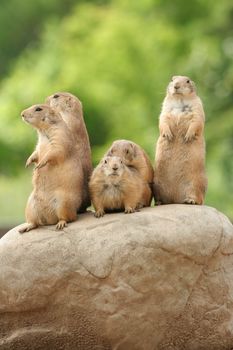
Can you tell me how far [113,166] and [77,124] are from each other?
0.63 m

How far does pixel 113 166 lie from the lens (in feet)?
29.7

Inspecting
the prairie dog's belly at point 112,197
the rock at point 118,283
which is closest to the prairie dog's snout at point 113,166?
the prairie dog's belly at point 112,197

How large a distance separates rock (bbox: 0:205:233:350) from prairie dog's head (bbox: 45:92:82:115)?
985 millimetres

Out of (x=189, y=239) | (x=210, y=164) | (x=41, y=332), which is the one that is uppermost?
(x=189, y=239)

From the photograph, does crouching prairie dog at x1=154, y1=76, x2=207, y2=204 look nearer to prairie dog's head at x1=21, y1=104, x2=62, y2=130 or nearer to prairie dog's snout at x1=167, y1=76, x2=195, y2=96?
prairie dog's snout at x1=167, y1=76, x2=195, y2=96

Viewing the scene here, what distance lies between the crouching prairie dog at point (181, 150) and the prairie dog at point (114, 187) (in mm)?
319

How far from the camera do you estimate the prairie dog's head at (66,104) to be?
31.1 ft

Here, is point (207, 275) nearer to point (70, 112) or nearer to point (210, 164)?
point (70, 112)

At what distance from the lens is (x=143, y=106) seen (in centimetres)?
2941

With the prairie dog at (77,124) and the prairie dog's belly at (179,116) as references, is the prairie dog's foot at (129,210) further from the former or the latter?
the prairie dog's belly at (179,116)

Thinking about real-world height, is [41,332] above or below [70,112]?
below

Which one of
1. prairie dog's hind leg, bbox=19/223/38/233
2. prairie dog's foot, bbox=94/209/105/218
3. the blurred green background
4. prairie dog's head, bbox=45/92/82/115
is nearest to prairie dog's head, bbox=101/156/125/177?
prairie dog's foot, bbox=94/209/105/218

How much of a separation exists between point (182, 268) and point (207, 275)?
271mm

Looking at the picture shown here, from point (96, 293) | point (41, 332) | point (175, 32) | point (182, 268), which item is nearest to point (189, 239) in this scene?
point (182, 268)
